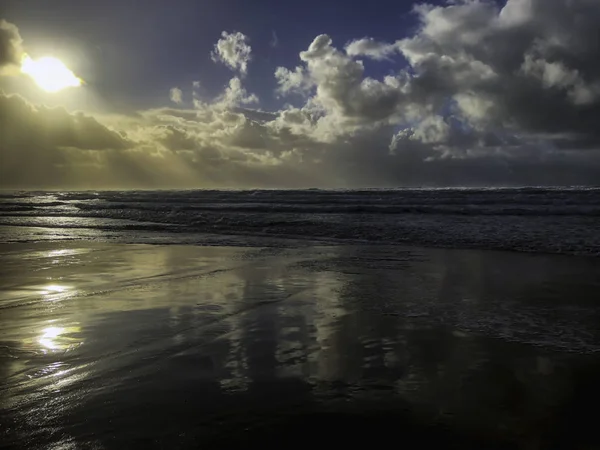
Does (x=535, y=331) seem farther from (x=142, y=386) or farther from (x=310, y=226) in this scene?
(x=310, y=226)

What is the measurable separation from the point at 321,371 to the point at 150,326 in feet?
7.74

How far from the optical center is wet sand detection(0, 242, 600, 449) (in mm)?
2963

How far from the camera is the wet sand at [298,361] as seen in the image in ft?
9.72

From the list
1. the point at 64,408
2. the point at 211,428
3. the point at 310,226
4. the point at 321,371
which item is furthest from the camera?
the point at 310,226

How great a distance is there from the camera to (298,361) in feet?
13.8

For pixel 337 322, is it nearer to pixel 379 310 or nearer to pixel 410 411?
pixel 379 310

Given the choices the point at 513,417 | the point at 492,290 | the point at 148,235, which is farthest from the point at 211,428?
the point at 148,235

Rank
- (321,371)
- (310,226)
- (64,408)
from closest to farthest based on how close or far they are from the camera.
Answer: (64,408)
(321,371)
(310,226)

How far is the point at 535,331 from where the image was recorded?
521 centimetres

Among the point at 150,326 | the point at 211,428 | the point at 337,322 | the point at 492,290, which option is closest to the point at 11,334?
the point at 150,326

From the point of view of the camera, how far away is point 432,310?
6.14 metres

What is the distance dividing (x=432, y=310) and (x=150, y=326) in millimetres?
3616

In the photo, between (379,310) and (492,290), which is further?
(492,290)

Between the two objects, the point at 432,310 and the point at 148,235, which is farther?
the point at 148,235
